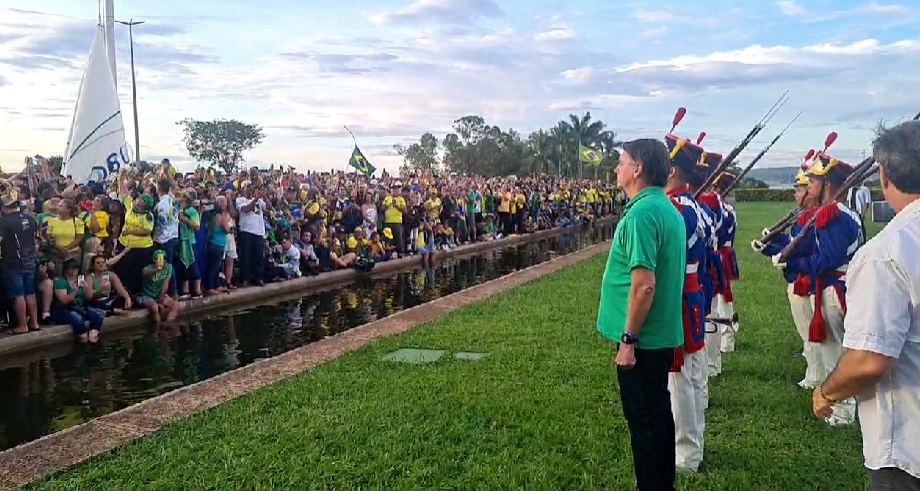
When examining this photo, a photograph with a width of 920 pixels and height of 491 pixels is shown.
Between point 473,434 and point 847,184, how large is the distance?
118 inches

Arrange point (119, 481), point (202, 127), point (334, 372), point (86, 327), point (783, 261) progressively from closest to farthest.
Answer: point (119, 481) < point (783, 261) < point (334, 372) < point (86, 327) < point (202, 127)

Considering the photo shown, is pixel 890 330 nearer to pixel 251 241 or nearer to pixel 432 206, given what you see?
pixel 251 241

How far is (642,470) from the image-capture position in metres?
3.93

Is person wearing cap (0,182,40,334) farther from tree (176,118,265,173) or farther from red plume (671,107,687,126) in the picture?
tree (176,118,265,173)

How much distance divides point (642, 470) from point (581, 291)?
8527 mm

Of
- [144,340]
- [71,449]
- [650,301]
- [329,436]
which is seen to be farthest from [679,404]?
[144,340]

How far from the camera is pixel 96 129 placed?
14.8 meters

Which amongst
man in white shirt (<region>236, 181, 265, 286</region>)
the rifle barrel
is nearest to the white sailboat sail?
man in white shirt (<region>236, 181, 265, 286</region>)

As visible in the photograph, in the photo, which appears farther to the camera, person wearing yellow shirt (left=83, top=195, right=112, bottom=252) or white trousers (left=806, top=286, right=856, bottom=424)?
person wearing yellow shirt (left=83, top=195, right=112, bottom=252)

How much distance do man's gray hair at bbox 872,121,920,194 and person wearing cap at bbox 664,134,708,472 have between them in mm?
2213

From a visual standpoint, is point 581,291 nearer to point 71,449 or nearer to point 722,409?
point 722,409

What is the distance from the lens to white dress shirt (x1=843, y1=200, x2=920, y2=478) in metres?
2.26

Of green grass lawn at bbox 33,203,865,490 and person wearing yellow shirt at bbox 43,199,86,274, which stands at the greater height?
person wearing yellow shirt at bbox 43,199,86,274

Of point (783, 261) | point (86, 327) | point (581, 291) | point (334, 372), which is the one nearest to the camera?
point (783, 261)
